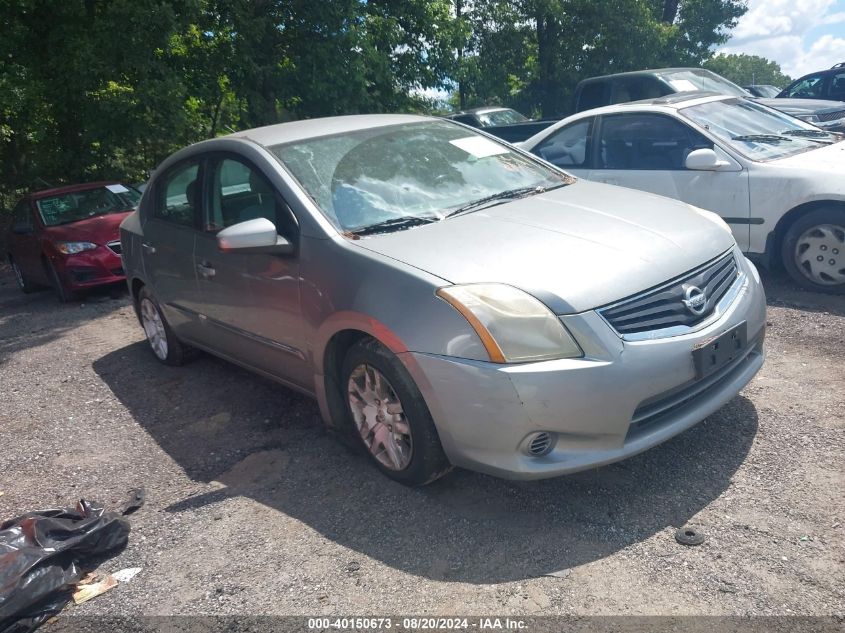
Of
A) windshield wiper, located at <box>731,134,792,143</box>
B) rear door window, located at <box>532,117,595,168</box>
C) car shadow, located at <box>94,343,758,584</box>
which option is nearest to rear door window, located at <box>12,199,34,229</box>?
car shadow, located at <box>94,343,758,584</box>

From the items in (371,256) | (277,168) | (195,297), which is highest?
(277,168)

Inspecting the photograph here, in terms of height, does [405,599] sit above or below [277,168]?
below

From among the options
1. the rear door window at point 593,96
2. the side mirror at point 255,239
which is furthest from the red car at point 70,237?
the rear door window at point 593,96

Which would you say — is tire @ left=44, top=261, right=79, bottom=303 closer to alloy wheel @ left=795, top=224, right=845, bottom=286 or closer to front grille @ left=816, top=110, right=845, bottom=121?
alloy wheel @ left=795, top=224, right=845, bottom=286

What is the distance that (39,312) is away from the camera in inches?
372

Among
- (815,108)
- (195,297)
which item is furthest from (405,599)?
(815,108)

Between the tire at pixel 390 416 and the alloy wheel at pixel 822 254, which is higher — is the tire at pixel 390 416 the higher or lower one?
the higher one

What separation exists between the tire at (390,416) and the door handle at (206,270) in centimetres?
139

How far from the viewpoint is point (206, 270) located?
16.0 feet

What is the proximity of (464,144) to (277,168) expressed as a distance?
1239 millimetres

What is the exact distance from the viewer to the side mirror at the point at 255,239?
156 inches

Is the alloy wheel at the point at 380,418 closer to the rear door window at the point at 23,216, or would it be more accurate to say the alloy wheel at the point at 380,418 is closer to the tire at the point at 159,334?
the tire at the point at 159,334

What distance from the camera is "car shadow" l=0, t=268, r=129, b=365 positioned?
789 centimetres

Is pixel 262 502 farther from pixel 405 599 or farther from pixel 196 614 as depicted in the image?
pixel 405 599
